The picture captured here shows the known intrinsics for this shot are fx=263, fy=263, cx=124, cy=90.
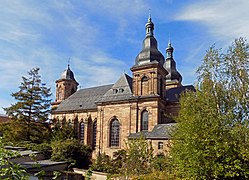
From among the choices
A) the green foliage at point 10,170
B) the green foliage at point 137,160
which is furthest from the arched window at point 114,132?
the green foliage at point 10,170

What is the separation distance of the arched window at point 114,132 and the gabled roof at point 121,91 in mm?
3578

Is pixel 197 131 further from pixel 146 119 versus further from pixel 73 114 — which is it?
pixel 73 114

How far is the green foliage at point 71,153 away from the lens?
3372 centimetres

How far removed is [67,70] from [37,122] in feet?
73.3

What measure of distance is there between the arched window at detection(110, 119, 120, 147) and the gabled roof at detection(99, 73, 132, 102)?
11.7ft

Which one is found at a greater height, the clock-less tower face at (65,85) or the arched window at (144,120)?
the clock-less tower face at (65,85)

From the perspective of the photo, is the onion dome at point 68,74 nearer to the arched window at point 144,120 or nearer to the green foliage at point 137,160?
the arched window at point 144,120

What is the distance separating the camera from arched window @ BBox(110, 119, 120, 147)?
3906 cm

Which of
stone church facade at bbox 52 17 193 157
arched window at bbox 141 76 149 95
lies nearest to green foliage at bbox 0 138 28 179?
stone church facade at bbox 52 17 193 157

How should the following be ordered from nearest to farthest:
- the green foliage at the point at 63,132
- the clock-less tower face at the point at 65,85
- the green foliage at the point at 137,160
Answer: the green foliage at the point at 137,160
the green foliage at the point at 63,132
the clock-less tower face at the point at 65,85

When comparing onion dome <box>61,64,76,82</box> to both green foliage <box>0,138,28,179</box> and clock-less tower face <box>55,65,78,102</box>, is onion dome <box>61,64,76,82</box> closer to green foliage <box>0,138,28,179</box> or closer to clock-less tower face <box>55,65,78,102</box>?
clock-less tower face <box>55,65,78,102</box>

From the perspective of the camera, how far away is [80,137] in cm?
4628

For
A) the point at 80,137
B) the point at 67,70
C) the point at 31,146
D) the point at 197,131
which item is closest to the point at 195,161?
the point at 197,131

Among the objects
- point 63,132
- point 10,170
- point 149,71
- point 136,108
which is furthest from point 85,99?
point 10,170
